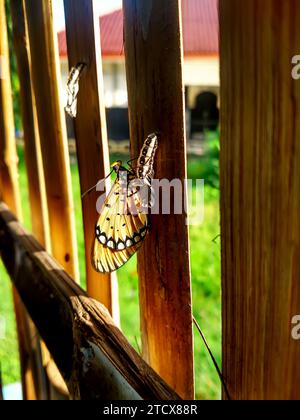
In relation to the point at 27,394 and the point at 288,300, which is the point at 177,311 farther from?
the point at 27,394

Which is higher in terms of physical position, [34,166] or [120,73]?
[120,73]

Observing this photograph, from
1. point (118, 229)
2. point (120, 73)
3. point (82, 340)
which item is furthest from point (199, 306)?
point (120, 73)

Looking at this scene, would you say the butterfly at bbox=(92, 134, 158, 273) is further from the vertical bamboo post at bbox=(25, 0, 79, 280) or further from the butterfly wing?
the vertical bamboo post at bbox=(25, 0, 79, 280)

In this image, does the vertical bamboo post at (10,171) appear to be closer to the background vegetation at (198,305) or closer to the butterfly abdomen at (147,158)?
the background vegetation at (198,305)

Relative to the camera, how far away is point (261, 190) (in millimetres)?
604

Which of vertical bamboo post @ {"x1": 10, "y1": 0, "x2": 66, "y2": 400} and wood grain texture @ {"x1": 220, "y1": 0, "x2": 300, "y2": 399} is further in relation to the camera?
vertical bamboo post @ {"x1": 10, "y1": 0, "x2": 66, "y2": 400}

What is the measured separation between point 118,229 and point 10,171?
1.45 m

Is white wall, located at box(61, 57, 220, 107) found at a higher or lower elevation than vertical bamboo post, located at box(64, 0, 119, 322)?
higher

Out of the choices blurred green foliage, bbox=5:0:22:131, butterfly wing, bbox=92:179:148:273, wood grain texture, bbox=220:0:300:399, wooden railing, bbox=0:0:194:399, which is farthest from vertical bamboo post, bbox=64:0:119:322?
blurred green foliage, bbox=5:0:22:131

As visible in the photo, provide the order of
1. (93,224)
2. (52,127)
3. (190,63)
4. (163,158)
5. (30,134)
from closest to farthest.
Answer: (163,158), (93,224), (52,127), (30,134), (190,63)

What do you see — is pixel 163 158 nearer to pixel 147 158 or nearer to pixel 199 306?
pixel 147 158

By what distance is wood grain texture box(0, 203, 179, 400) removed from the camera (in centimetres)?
85

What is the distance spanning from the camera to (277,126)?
0.55 meters

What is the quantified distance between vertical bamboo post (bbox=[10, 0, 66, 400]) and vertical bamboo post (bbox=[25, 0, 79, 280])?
0.21 metres
